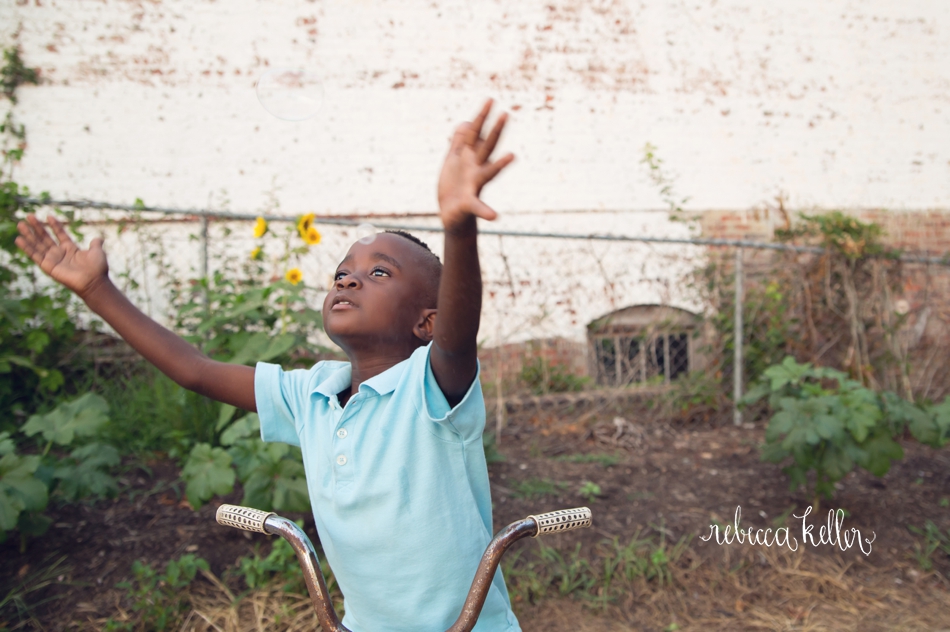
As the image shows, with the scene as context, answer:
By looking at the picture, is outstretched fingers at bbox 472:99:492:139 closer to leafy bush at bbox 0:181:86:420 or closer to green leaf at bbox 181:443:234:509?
green leaf at bbox 181:443:234:509

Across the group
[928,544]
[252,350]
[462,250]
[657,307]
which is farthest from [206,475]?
[657,307]

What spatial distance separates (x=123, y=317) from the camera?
1476 millimetres

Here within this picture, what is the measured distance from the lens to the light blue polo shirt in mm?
1237

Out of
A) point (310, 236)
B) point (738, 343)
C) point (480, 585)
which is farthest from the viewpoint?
point (738, 343)

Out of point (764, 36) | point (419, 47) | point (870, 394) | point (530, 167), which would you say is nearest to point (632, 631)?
point (870, 394)

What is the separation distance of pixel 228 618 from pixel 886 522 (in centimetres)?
321

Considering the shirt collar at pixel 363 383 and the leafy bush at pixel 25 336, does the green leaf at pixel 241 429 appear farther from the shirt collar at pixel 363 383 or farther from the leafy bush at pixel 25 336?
the leafy bush at pixel 25 336

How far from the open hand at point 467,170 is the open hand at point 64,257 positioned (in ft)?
3.00

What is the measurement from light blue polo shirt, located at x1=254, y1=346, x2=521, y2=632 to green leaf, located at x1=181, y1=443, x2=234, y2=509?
4.29ft

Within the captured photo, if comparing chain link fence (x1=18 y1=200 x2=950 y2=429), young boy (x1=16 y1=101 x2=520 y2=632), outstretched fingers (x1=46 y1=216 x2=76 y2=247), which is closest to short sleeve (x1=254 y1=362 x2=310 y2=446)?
young boy (x1=16 y1=101 x2=520 y2=632)

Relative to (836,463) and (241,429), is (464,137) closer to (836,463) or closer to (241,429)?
(241,429)

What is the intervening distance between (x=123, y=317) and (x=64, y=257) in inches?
7.4

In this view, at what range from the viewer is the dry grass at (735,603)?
258 cm

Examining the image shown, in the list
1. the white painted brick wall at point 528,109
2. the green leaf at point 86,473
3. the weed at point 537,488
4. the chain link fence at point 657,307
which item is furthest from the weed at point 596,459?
the green leaf at point 86,473
